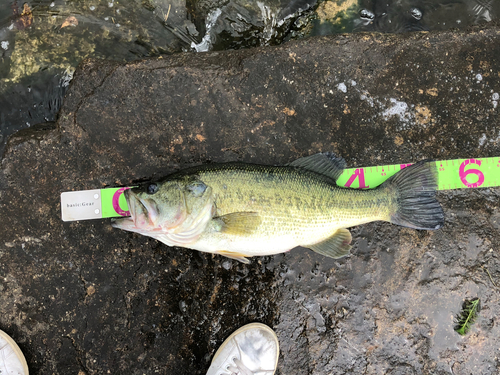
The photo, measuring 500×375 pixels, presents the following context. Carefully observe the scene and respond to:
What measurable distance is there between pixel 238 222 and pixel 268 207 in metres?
0.30

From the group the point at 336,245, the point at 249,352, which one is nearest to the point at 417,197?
the point at 336,245

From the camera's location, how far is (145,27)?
4340 millimetres

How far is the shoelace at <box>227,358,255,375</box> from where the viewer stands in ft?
11.5

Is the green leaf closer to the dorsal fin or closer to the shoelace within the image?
the dorsal fin

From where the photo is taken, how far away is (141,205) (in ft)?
9.58

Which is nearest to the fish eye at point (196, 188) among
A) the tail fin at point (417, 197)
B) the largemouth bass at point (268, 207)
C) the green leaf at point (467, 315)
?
the largemouth bass at point (268, 207)

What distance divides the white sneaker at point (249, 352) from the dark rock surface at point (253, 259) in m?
0.11

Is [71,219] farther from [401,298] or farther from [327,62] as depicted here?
[401,298]

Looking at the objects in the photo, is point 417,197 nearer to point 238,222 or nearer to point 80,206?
point 238,222

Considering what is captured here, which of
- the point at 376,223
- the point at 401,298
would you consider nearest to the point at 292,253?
the point at 376,223

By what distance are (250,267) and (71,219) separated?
6.36 feet

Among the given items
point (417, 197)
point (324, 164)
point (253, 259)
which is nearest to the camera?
point (417, 197)

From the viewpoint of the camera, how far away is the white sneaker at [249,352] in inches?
134

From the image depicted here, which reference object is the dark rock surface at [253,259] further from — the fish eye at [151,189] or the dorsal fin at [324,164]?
the fish eye at [151,189]
